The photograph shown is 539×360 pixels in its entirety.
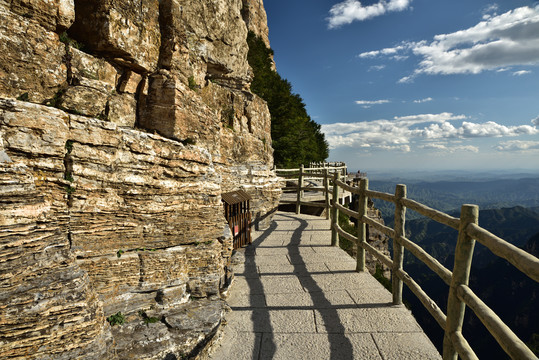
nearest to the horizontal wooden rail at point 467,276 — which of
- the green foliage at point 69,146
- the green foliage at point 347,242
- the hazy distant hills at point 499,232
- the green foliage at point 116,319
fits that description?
the green foliage at point 116,319

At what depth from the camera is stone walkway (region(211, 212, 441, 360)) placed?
377 cm

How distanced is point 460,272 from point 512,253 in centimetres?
86

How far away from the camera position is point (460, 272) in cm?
311

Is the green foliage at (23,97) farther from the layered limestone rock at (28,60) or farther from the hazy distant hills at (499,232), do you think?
the hazy distant hills at (499,232)

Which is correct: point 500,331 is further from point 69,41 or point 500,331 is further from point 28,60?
point 69,41

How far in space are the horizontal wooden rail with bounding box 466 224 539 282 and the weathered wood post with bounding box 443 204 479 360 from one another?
4.7 inches

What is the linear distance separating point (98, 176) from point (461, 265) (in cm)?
469

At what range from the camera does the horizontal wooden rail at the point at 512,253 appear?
214 cm

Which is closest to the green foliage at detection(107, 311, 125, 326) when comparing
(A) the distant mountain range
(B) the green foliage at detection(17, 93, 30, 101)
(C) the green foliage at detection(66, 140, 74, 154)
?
(C) the green foliage at detection(66, 140, 74, 154)

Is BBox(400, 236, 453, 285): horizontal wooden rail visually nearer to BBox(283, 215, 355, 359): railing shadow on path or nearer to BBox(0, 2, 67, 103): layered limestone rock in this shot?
BBox(283, 215, 355, 359): railing shadow on path

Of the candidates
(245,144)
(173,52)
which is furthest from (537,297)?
(173,52)

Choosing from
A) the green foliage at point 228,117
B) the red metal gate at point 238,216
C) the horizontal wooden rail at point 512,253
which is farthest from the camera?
the green foliage at point 228,117

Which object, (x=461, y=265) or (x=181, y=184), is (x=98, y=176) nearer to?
(x=181, y=184)

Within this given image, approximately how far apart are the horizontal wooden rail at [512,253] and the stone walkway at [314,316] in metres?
1.82
